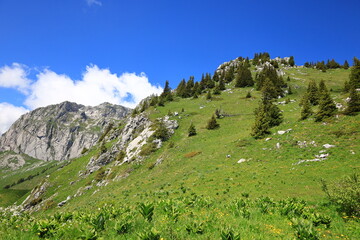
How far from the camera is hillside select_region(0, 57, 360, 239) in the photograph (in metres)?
8.19

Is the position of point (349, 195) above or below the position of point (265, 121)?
below

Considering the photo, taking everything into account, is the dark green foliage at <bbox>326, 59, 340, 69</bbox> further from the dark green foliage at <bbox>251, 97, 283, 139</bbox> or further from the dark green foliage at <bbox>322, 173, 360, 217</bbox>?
the dark green foliage at <bbox>322, 173, 360, 217</bbox>

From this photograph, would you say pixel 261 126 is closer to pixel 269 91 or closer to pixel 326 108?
pixel 326 108

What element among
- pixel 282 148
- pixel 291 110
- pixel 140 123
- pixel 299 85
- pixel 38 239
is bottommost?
pixel 282 148

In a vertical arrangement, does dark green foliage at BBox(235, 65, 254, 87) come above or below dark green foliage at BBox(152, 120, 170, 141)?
above

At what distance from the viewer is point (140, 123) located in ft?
207

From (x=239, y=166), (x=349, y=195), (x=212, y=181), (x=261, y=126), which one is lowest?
(x=212, y=181)

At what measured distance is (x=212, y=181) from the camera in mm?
25266

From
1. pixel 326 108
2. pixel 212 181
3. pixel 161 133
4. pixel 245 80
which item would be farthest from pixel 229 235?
pixel 245 80

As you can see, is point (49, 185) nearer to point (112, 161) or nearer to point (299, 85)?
point (112, 161)

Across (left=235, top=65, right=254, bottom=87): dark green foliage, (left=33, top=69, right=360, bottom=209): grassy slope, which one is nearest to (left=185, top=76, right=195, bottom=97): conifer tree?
(left=235, top=65, right=254, bottom=87): dark green foliage

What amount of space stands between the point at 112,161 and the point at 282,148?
45305 mm

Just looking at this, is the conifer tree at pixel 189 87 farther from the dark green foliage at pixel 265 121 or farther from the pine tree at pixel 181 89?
the dark green foliage at pixel 265 121

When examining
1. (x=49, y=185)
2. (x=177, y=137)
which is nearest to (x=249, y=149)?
(x=177, y=137)
